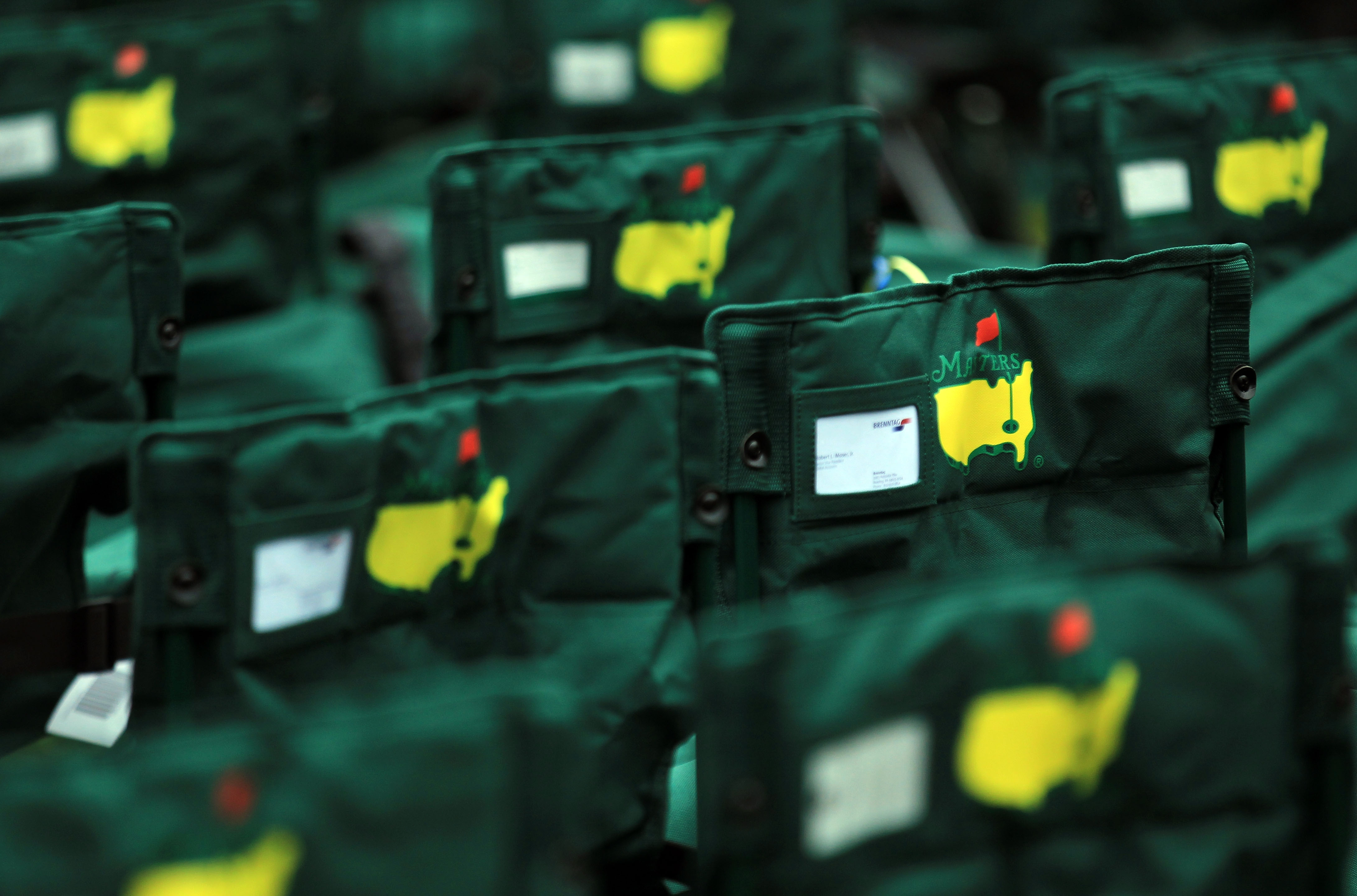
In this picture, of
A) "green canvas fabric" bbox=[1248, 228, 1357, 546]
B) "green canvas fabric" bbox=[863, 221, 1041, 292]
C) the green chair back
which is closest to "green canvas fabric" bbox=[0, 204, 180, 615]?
the green chair back

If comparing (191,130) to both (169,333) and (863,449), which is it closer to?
(169,333)

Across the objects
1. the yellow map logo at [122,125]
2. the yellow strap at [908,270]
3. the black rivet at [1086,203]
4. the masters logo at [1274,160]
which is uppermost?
the yellow map logo at [122,125]

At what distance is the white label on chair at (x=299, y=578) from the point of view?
3.63ft

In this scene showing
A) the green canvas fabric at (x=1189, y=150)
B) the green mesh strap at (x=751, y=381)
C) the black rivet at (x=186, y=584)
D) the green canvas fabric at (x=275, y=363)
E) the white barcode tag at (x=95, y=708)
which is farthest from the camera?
the green canvas fabric at (x=275, y=363)

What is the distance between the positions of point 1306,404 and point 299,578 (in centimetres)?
157

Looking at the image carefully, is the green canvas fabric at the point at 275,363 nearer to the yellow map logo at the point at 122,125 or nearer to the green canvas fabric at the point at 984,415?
the yellow map logo at the point at 122,125

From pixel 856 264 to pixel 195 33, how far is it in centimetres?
112

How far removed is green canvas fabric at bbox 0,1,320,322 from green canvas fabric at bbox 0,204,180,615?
0.71 meters

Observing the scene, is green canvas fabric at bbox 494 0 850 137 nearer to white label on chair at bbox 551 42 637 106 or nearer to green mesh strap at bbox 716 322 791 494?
white label on chair at bbox 551 42 637 106

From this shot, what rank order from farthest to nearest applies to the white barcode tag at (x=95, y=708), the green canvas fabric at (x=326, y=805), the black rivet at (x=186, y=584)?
1. the white barcode tag at (x=95, y=708)
2. the black rivet at (x=186, y=584)
3. the green canvas fabric at (x=326, y=805)

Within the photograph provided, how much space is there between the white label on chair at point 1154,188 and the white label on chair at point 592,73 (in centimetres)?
101

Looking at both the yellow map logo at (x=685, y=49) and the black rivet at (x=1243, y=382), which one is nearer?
the black rivet at (x=1243, y=382)

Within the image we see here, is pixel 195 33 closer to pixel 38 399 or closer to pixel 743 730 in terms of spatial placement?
pixel 38 399

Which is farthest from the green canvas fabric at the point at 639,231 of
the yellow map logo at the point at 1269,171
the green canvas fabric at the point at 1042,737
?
the green canvas fabric at the point at 1042,737
